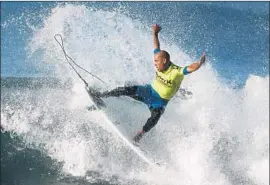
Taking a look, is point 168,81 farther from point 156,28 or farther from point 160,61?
point 156,28

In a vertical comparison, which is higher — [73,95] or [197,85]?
[197,85]

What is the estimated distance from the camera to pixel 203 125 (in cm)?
1362

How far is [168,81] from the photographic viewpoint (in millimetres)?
9648

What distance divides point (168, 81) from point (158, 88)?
1.34 feet

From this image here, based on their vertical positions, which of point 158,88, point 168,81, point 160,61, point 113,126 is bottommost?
point 113,126

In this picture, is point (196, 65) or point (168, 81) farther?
point (168, 81)

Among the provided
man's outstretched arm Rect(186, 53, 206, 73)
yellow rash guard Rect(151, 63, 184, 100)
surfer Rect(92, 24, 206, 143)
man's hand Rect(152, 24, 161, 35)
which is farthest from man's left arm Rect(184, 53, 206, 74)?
man's hand Rect(152, 24, 161, 35)

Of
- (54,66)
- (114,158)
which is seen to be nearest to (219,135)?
(114,158)

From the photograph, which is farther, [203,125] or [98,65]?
[98,65]

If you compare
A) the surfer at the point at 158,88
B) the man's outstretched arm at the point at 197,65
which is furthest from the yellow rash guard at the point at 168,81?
the man's outstretched arm at the point at 197,65

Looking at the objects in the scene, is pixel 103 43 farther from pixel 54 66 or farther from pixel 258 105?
pixel 258 105

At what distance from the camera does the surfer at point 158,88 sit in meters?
9.49

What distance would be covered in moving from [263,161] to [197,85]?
454 cm

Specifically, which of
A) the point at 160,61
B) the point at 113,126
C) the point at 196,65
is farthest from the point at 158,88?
the point at 113,126
